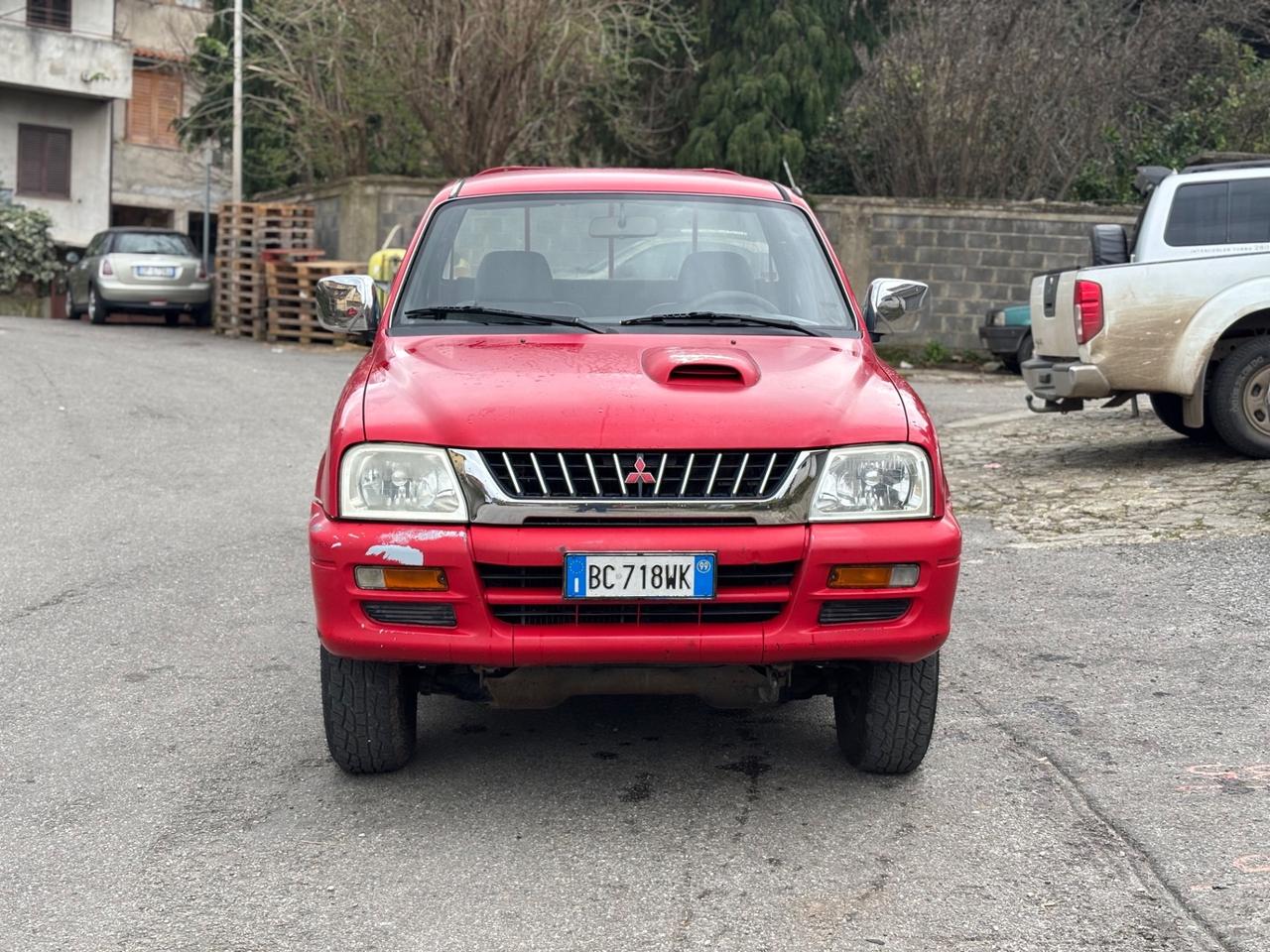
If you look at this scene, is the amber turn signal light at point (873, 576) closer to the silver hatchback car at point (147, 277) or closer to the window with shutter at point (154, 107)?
the silver hatchback car at point (147, 277)

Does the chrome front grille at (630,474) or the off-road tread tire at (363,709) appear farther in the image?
the off-road tread tire at (363,709)

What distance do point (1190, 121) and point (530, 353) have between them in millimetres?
21745

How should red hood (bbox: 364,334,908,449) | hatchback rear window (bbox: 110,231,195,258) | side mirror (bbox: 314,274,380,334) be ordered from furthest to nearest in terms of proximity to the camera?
hatchback rear window (bbox: 110,231,195,258) < side mirror (bbox: 314,274,380,334) < red hood (bbox: 364,334,908,449)

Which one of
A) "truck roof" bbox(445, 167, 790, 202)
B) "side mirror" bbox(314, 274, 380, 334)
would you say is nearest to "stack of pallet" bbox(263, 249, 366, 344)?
"truck roof" bbox(445, 167, 790, 202)

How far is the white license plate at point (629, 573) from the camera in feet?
13.7

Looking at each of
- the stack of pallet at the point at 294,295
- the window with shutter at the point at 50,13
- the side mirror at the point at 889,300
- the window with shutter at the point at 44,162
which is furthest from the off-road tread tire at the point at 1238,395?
the window with shutter at the point at 50,13

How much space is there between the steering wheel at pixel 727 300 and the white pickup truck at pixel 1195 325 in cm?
557

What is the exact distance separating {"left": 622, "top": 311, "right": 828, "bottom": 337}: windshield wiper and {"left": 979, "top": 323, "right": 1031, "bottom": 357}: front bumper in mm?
15009

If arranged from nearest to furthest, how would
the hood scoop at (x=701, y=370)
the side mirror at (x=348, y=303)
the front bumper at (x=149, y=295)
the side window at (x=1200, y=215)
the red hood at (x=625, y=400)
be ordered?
the red hood at (x=625, y=400)
the hood scoop at (x=701, y=370)
the side mirror at (x=348, y=303)
the side window at (x=1200, y=215)
the front bumper at (x=149, y=295)

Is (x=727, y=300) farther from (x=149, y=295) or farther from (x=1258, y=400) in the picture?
(x=149, y=295)

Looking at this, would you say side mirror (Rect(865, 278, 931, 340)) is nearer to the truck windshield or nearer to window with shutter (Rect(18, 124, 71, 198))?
the truck windshield

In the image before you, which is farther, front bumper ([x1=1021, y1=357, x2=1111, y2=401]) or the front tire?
the front tire

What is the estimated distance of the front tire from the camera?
2619 centimetres

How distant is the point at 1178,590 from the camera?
24.2 feet
